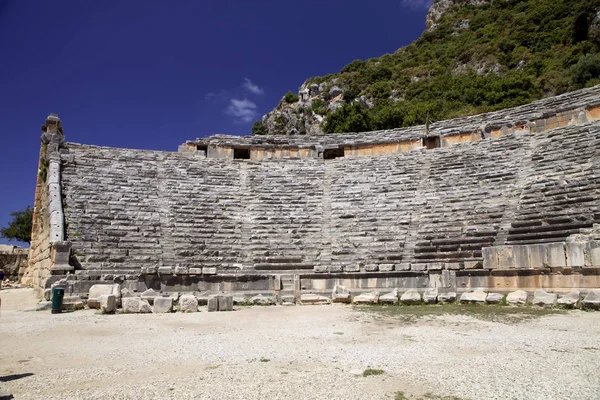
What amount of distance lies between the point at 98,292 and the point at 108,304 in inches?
51.3

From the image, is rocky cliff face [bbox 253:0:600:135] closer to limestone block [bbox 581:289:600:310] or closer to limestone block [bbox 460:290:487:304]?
limestone block [bbox 460:290:487:304]

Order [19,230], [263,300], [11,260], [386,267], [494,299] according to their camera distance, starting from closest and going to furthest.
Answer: [494,299], [263,300], [386,267], [11,260], [19,230]

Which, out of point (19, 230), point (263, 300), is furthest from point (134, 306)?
point (19, 230)

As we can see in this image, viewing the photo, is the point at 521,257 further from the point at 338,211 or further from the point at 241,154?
the point at 241,154

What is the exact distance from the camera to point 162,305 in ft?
32.2

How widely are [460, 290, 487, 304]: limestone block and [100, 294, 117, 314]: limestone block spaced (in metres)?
8.10

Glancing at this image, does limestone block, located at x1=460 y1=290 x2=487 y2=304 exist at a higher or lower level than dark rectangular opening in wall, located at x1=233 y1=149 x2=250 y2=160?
lower

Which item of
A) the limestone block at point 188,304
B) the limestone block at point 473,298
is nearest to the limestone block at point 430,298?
the limestone block at point 473,298

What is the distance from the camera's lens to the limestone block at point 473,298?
10.1 meters

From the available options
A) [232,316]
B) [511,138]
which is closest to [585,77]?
[511,138]

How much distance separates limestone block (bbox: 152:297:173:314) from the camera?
976cm

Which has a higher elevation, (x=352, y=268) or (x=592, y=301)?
(x=352, y=268)

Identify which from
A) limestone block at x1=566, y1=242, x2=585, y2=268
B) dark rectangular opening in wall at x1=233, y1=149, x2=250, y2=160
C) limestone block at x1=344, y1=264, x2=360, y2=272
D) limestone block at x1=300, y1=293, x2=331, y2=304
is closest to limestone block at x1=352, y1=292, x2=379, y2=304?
limestone block at x1=300, y1=293, x2=331, y2=304

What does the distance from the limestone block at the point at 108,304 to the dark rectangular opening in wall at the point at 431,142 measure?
48.7 ft
